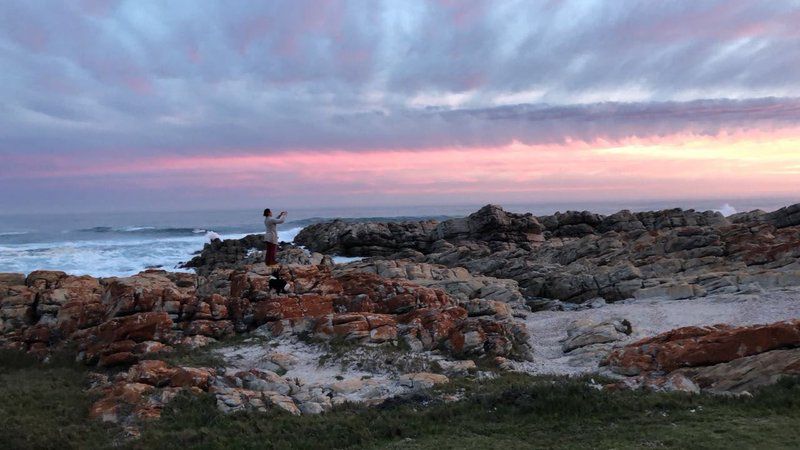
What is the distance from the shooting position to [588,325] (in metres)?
20.7

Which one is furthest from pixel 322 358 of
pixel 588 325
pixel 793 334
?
pixel 793 334

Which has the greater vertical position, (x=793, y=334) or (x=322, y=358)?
(x=793, y=334)

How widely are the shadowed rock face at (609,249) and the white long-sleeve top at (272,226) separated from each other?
1453cm

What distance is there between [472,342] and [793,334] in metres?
8.70

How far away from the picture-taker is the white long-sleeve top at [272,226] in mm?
21781

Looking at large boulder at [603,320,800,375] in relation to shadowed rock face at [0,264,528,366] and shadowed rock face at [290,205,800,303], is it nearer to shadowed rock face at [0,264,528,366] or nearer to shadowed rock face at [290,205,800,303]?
shadowed rock face at [0,264,528,366]

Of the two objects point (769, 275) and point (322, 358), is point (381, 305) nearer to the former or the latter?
point (322, 358)

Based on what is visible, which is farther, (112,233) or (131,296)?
(112,233)

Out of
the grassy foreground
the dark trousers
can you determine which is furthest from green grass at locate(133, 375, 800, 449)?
the dark trousers

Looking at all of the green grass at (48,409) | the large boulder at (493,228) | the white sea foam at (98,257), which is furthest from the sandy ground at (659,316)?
the white sea foam at (98,257)

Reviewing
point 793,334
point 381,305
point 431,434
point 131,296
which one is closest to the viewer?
point 431,434

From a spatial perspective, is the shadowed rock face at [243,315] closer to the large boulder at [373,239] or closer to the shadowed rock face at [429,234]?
the shadowed rock face at [429,234]

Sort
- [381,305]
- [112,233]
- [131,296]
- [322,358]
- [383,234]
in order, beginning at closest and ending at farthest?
[322,358]
[131,296]
[381,305]
[383,234]
[112,233]

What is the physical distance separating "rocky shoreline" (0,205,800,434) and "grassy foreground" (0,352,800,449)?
1032 mm
